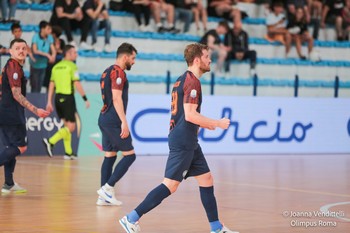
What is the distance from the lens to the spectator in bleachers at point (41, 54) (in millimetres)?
19172

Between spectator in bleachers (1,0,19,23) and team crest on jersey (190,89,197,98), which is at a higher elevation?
spectator in bleachers (1,0,19,23)

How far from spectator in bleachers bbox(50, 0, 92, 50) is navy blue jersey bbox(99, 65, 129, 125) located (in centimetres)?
992

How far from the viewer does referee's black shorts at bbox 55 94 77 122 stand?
1786cm

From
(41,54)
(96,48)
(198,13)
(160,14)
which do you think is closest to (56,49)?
(41,54)

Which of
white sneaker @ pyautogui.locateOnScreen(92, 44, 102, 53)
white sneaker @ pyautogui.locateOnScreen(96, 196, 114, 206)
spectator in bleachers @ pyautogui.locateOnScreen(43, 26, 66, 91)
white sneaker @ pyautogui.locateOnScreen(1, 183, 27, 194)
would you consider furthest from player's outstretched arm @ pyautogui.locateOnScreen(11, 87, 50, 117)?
white sneaker @ pyautogui.locateOnScreen(92, 44, 102, 53)

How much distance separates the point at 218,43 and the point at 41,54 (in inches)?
215

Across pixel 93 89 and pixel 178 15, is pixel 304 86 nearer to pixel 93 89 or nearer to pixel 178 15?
pixel 178 15

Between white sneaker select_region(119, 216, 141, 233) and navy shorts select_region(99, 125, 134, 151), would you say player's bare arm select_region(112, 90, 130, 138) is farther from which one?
white sneaker select_region(119, 216, 141, 233)

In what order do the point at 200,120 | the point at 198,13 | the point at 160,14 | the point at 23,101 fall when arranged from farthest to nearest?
the point at 198,13, the point at 160,14, the point at 23,101, the point at 200,120

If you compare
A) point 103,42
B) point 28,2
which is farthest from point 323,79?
point 28,2

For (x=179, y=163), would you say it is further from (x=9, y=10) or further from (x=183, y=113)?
(x=9, y=10)

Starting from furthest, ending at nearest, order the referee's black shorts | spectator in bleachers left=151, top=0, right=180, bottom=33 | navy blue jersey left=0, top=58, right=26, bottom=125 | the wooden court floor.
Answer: spectator in bleachers left=151, top=0, right=180, bottom=33 < the referee's black shorts < navy blue jersey left=0, top=58, right=26, bottom=125 < the wooden court floor

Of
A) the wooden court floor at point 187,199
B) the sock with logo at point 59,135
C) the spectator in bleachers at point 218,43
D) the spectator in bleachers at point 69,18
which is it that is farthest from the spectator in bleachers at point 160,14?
the wooden court floor at point 187,199

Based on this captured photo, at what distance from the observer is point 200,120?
7.89 metres
